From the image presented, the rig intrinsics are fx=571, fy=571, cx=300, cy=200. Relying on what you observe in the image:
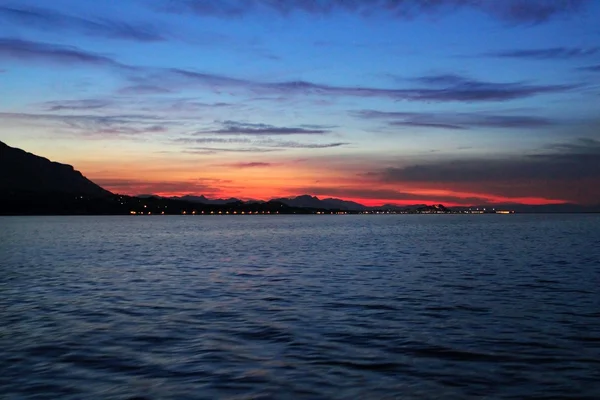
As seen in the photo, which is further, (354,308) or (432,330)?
(354,308)

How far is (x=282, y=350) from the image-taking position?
18.4 meters

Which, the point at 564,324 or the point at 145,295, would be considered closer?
the point at 564,324

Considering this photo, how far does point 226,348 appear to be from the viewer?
61.4ft

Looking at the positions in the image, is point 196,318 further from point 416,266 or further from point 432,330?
point 416,266

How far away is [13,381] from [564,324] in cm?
1959

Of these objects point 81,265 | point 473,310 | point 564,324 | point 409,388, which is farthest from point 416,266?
point 409,388

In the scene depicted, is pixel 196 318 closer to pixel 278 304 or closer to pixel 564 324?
pixel 278 304

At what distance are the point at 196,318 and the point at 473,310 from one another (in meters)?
12.4

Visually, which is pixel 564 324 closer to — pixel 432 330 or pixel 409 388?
pixel 432 330

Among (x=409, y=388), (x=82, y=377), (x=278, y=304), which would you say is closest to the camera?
(x=409, y=388)

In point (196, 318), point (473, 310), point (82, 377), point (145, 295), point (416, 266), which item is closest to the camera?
point (82, 377)

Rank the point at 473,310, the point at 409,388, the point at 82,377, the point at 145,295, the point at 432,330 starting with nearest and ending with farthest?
the point at 409,388 → the point at 82,377 → the point at 432,330 → the point at 473,310 → the point at 145,295

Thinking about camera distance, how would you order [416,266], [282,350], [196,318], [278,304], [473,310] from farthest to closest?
1. [416,266]
2. [278,304]
3. [473,310]
4. [196,318]
5. [282,350]

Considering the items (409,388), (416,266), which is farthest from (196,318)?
(416,266)
